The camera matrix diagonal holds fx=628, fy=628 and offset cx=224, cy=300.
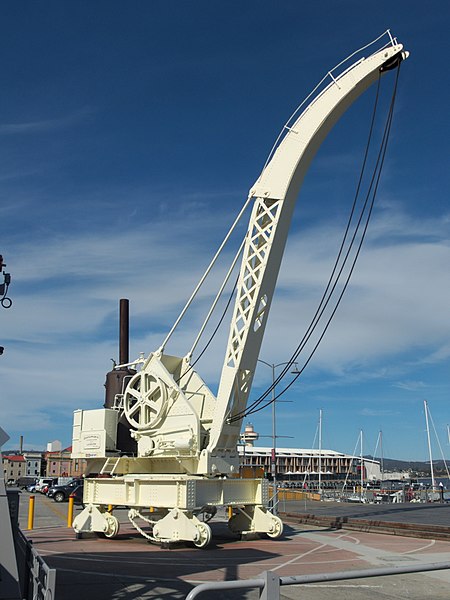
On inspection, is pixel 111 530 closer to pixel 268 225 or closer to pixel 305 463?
pixel 268 225

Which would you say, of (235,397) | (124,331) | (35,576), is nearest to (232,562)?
(235,397)

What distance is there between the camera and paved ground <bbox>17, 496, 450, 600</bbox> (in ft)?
35.1

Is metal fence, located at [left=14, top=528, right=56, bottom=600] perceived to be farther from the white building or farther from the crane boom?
the white building

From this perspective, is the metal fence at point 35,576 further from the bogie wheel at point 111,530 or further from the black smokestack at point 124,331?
the black smokestack at point 124,331

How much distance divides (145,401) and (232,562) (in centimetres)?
696

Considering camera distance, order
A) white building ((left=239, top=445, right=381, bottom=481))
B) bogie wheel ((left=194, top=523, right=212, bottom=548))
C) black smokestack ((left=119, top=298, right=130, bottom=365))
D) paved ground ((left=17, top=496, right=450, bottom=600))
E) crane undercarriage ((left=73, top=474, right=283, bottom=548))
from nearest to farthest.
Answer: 1. paved ground ((left=17, top=496, right=450, bottom=600))
2. bogie wheel ((left=194, top=523, right=212, bottom=548))
3. crane undercarriage ((left=73, top=474, right=283, bottom=548))
4. black smokestack ((left=119, top=298, right=130, bottom=365))
5. white building ((left=239, top=445, right=381, bottom=481))

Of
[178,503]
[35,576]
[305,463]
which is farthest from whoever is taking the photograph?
[305,463]

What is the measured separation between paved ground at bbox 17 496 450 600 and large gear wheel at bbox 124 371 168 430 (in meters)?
3.68

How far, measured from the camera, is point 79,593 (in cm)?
1039

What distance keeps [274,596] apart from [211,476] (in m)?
14.5

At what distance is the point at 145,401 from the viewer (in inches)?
787

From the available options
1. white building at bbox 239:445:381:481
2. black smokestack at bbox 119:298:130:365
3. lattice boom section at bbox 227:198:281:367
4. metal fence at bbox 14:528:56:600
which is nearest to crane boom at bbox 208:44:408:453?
lattice boom section at bbox 227:198:281:367

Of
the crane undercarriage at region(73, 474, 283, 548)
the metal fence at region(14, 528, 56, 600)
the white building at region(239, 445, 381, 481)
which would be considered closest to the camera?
the metal fence at region(14, 528, 56, 600)

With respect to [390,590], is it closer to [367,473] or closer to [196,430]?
[196,430]
